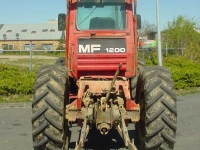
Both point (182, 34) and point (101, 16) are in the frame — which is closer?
point (101, 16)

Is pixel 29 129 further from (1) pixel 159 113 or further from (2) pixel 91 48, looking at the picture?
(1) pixel 159 113

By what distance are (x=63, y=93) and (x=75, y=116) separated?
1.53 ft

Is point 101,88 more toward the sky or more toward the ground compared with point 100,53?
more toward the ground

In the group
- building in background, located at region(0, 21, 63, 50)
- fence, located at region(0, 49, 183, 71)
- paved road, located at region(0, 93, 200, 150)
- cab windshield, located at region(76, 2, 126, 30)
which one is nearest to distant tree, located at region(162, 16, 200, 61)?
fence, located at region(0, 49, 183, 71)

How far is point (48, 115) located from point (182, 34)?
23940 mm

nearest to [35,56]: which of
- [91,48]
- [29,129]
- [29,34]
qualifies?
[29,129]

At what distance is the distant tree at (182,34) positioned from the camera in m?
27.9

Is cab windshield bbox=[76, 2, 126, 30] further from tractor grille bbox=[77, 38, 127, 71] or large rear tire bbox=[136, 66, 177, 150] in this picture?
large rear tire bbox=[136, 66, 177, 150]

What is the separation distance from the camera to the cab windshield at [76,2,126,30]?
301 inches

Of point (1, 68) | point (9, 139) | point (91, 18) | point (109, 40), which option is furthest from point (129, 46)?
point (1, 68)

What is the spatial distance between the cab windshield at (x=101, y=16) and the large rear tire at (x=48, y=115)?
164cm

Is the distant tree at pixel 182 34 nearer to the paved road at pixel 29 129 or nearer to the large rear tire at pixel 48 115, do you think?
the paved road at pixel 29 129

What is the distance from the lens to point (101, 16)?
7688mm

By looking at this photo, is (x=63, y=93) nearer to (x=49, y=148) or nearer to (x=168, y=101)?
(x=49, y=148)
